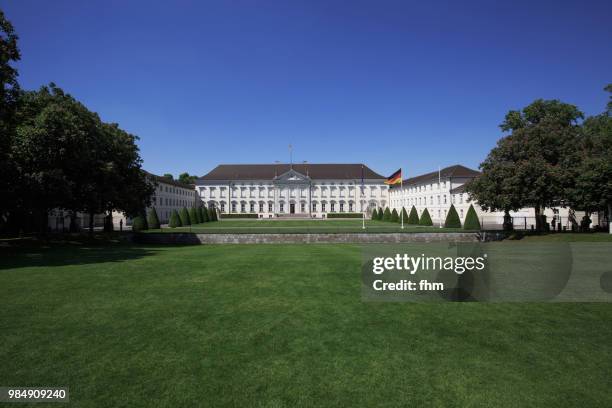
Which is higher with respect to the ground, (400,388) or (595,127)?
(595,127)

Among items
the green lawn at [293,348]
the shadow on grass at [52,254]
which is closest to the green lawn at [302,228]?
the shadow on grass at [52,254]

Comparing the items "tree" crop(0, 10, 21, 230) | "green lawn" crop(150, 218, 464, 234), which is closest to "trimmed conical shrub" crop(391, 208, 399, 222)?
"green lawn" crop(150, 218, 464, 234)

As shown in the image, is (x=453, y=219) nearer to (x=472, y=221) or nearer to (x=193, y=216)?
(x=472, y=221)

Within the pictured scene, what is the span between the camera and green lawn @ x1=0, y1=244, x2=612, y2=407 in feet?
14.6

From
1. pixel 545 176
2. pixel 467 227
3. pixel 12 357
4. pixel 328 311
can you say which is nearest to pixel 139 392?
pixel 12 357

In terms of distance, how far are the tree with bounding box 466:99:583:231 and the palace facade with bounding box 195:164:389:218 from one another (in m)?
61.9

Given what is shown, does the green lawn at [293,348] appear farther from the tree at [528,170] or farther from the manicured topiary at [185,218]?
the manicured topiary at [185,218]

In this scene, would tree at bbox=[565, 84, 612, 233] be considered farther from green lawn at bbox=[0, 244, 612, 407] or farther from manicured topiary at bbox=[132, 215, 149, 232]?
manicured topiary at bbox=[132, 215, 149, 232]

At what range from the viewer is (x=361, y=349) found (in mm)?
5789

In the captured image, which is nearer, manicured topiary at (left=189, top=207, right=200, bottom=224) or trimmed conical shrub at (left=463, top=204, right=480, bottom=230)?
trimmed conical shrub at (left=463, top=204, right=480, bottom=230)

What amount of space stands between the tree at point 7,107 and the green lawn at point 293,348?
1345cm

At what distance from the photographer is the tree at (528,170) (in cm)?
2716

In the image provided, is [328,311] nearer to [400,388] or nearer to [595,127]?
[400,388]

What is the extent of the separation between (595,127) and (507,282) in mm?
44372
